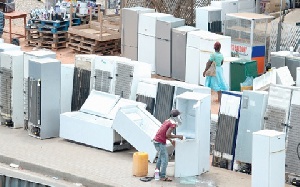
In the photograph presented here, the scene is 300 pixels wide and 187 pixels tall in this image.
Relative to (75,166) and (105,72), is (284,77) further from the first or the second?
(75,166)

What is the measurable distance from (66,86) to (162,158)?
13.8ft

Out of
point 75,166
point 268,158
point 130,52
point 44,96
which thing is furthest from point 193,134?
point 130,52

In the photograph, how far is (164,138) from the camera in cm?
1750

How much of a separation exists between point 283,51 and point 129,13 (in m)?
4.91

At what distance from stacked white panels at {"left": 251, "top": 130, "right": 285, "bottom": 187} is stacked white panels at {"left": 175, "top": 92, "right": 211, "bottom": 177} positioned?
1.32 meters

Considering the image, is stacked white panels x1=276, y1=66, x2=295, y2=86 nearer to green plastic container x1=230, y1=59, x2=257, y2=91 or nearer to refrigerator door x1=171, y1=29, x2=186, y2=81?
green plastic container x1=230, y1=59, x2=257, y2=91

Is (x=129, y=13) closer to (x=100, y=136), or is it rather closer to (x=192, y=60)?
(x=192, y=60)

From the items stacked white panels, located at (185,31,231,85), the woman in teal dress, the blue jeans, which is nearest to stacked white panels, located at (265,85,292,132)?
the blue jeans

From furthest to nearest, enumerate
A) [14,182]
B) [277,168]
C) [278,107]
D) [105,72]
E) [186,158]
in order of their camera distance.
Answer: [105,72], [14,182], [186,158], [278,107], [277,168]

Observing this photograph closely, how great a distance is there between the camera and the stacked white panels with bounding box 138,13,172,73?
25.3 metres

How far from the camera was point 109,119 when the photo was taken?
19766 millimetres

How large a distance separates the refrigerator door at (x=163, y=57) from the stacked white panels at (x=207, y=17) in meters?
1.87

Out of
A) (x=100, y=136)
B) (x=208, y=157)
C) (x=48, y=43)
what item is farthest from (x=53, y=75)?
(x=48, y=43)

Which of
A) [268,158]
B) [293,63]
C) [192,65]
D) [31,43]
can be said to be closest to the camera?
[268,158]
